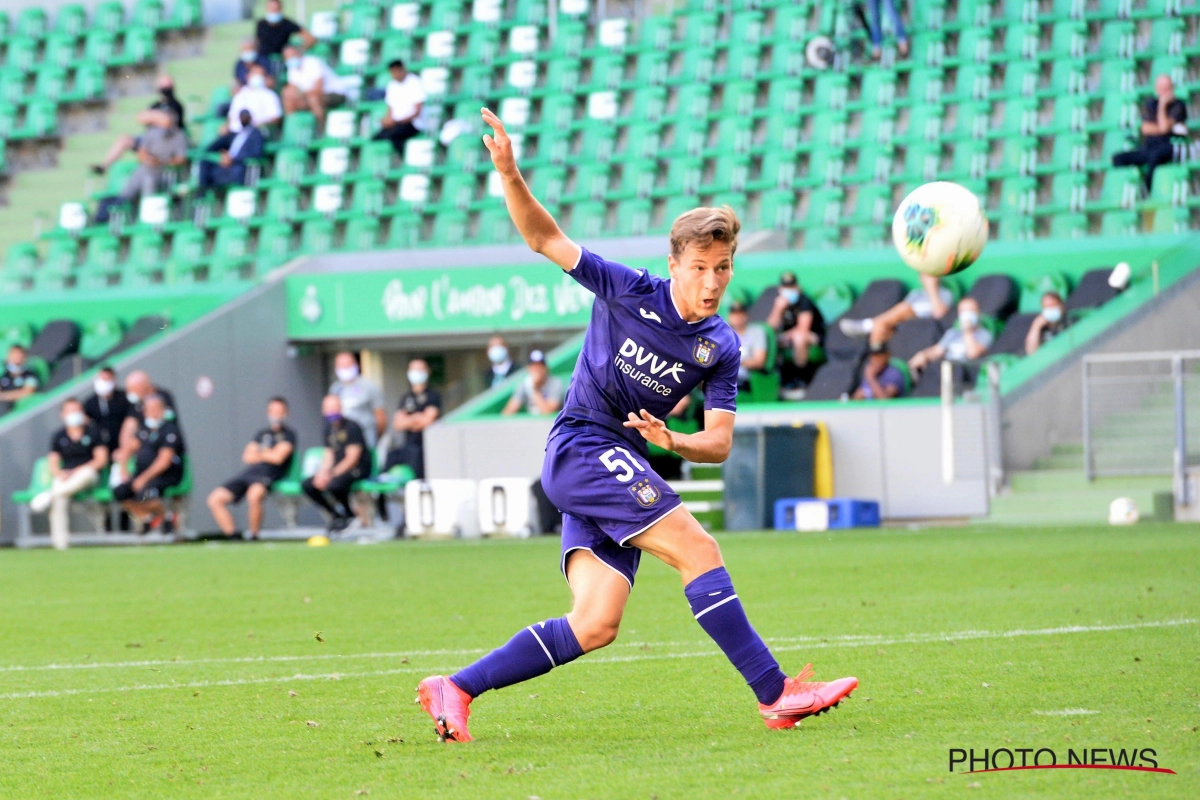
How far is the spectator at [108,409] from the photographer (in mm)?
20016

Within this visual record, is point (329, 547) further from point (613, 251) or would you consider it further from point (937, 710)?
point (937, 710)

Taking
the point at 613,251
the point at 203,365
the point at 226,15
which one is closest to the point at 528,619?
the point at 613,251

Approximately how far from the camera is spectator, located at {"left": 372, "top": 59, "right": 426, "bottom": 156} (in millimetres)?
23406

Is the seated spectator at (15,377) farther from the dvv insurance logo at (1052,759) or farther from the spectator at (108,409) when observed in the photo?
the dvv insurance logo at (1052,759)

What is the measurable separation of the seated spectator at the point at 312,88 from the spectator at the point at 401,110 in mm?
1271

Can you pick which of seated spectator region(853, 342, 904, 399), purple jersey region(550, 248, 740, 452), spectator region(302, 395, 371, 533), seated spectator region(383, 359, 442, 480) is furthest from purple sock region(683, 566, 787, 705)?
spectator region(302, 395, 371, 533)

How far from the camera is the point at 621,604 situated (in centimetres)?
527

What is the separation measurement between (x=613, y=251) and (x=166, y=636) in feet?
→ 40.3

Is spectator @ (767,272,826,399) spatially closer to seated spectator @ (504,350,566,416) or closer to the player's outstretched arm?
seated spectator @ (504,350,566,416)

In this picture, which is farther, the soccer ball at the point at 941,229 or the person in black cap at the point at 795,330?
the person in black cap at the point at 795,330

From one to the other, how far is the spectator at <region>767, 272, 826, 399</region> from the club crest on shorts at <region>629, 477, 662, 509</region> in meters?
13.0

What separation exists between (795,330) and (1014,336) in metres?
2.27

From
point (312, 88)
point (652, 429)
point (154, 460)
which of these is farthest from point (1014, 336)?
point (652, 429)

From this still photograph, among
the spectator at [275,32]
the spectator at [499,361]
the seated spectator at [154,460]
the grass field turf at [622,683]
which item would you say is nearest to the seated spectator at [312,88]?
the spectator at [275,32]
